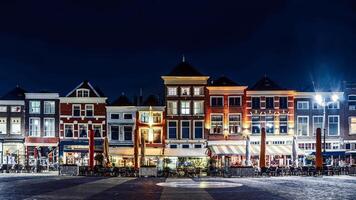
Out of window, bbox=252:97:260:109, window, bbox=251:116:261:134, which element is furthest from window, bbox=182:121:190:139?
window, bbox=252:97:260:109

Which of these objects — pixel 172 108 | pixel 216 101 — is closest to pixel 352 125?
pixel 216 101

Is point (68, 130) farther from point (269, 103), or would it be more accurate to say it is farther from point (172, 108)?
point (269, 103)

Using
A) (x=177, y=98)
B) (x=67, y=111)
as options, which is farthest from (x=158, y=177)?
(x=67, y=111)

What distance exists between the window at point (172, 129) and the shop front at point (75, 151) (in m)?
9.82

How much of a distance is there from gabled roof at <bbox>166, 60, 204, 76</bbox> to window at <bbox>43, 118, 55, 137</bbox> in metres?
18.1

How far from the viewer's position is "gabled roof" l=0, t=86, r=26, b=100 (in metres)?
83.8

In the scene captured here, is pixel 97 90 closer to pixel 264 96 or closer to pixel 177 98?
pixel 177 98

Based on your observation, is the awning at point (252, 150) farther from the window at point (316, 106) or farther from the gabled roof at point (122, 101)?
the gabled roof at point (122, 101)

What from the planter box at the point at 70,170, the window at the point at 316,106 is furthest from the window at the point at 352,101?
the planter box at the point at 70,170

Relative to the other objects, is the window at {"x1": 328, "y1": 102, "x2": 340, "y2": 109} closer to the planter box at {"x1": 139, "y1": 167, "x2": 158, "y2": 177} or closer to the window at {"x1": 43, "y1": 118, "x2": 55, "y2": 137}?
the planter box at {"x1": 139, "y1": 167, "x2": 158, "y2": 177}

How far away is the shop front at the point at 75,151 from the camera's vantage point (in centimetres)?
8062

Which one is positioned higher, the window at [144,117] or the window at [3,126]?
the window at [144,117]

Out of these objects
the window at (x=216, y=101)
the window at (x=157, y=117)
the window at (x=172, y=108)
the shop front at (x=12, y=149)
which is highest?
the window at (x=216, y=101)

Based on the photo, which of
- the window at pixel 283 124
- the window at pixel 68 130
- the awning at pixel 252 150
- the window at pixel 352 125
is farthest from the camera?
the window at pixel 68 130
